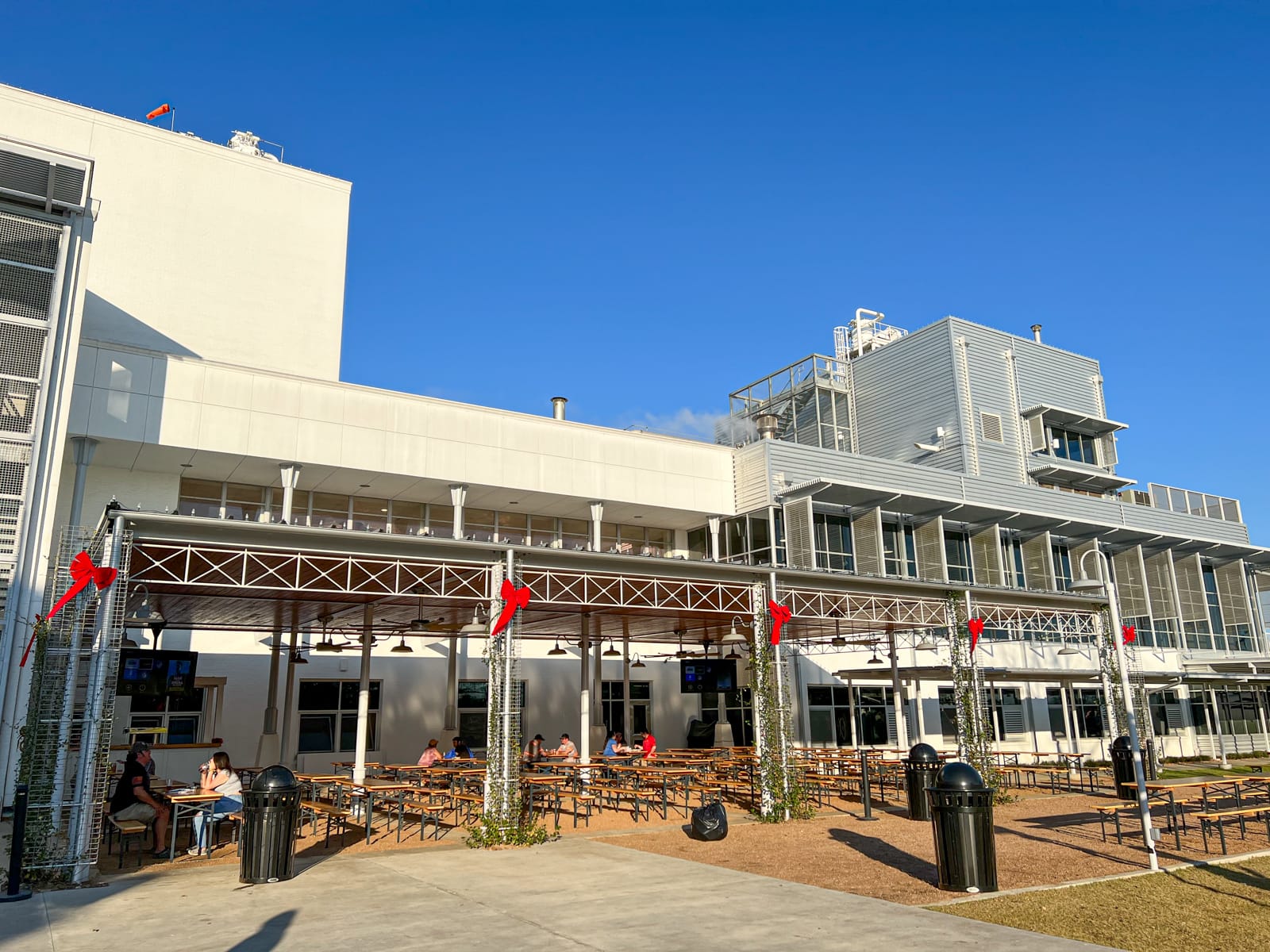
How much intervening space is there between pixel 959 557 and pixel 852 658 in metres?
5.52

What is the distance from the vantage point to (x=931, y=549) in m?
30.0

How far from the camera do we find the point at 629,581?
16.9 metres

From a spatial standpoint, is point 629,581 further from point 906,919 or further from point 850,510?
point 850,510

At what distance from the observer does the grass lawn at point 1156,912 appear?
721cm

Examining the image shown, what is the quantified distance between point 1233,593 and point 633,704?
28.1 metres

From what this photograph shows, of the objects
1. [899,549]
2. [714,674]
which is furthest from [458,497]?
[899,549]

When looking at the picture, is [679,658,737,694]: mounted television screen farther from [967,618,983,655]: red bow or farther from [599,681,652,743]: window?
[967,618,983,655]: red bow

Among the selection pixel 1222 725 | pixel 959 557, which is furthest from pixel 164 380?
pixel 1222 725

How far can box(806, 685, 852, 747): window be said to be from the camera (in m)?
29.0

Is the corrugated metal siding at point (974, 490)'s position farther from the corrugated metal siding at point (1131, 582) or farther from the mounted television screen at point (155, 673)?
the mounted television screen at point (155, 673)

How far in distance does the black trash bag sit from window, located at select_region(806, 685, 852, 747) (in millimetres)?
15179

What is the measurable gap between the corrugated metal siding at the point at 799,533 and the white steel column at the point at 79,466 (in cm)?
1800

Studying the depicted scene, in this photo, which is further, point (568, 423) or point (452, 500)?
point (568, 423)

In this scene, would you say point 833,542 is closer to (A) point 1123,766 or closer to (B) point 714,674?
(B) point 714,674
